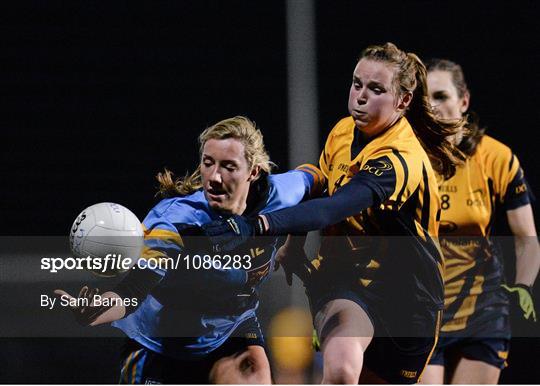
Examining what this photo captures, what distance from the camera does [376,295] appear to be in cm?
377

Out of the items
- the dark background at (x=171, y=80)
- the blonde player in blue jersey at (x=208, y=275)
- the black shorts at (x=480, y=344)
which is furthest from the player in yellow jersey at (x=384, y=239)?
the dark background at (x=171, y=80)

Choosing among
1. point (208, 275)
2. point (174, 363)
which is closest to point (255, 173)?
point (208, 275)

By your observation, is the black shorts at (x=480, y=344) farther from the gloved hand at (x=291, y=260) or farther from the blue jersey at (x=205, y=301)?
the blue jersey at (x=205, y=301)

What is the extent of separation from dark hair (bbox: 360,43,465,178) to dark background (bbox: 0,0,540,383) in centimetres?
184

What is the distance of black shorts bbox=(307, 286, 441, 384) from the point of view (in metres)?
3.77

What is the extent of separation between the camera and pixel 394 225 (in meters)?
3.68

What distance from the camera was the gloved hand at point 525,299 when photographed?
482cm

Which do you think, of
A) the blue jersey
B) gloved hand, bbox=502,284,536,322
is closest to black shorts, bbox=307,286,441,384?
the blue jersey

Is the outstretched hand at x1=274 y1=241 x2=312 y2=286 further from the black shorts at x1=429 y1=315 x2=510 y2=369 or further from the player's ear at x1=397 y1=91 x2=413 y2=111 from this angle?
the black shorts at x1=429 y1=315 x2=510 y2=369

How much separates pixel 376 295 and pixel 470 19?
3.08m

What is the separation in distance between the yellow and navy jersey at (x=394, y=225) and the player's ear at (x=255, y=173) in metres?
0.29

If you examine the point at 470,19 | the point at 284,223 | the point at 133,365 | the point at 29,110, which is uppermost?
the point at 470,19

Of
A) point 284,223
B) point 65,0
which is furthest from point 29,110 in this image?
point 284,223

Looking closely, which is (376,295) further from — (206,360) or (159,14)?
(159,14)
